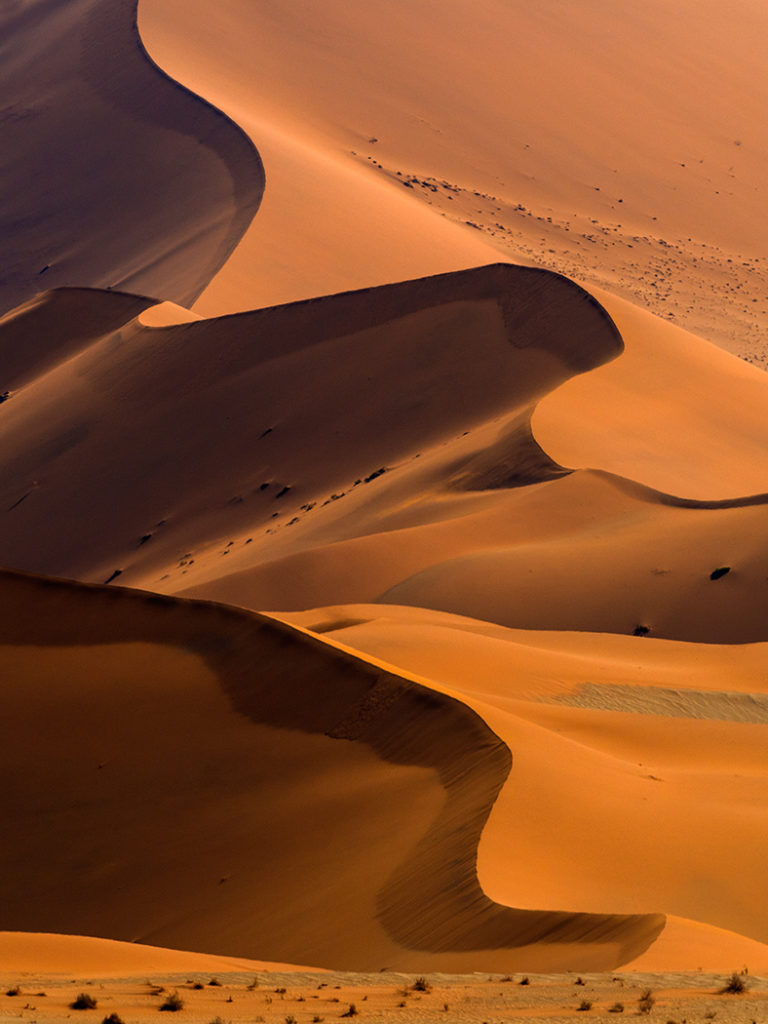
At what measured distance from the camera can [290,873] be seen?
35.6 feet

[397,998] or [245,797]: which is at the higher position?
[397,998]

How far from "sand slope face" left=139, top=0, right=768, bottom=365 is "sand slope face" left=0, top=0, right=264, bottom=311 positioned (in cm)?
112

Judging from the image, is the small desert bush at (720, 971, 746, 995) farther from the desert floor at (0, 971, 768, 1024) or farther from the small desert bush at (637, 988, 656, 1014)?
the small desert bush at (637, 988, 656, 1014)

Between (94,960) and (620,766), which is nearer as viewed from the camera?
(94,960)

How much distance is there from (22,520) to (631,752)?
20202 millimetres

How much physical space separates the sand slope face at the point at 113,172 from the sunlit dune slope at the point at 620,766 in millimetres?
23536

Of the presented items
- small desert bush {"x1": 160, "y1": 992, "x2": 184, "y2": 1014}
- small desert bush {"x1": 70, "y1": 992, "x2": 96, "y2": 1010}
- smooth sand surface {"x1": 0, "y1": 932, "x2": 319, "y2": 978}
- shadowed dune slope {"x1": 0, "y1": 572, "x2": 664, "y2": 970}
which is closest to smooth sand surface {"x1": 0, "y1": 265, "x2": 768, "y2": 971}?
shadowed dune slope {"x1": 0, "y1": 572, "x2": 664, "y2": 970}

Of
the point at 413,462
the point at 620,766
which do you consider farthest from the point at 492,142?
the point at 620,766

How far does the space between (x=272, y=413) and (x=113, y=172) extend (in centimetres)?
2679

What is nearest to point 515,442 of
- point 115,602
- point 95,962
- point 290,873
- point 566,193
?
point 115,602

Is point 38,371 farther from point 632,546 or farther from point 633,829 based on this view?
point 633,829

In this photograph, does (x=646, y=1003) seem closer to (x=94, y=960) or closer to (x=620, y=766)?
(x=94, y=960)

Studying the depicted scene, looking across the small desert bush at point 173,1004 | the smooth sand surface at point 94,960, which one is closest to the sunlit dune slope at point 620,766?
the smooth sand surface at point 94,960

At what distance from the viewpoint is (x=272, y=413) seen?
30859mm
